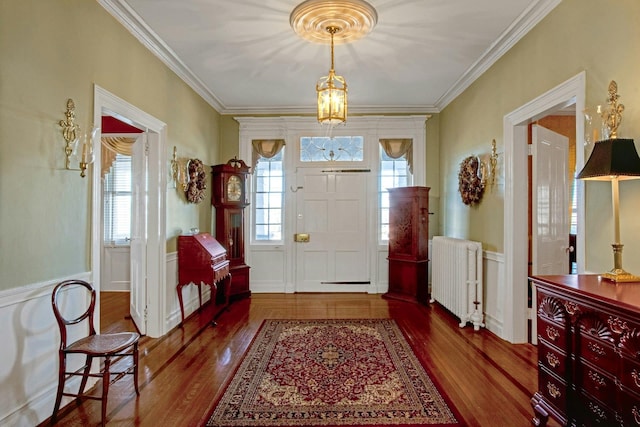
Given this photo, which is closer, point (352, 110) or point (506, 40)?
point (506, 40)

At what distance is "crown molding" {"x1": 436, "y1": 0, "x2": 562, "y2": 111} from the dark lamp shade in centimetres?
153

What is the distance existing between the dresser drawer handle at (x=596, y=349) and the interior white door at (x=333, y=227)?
4.03 metres

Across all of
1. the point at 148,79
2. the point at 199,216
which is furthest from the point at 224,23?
the point at 199,216

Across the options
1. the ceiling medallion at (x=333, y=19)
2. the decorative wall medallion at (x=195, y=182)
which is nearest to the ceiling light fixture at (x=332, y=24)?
the ceiling medallion at (x=333, y=19)

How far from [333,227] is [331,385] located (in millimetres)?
3215

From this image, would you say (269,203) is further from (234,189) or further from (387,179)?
(387,179)

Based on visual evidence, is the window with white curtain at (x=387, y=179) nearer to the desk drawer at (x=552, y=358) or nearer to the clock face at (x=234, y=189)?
the clock face at (x=234, y=189)

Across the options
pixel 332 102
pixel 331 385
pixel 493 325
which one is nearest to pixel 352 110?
pixel 332 102

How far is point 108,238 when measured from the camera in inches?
227

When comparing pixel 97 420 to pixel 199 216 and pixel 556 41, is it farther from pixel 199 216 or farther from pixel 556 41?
pixel 556 41

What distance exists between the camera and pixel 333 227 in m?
5.70

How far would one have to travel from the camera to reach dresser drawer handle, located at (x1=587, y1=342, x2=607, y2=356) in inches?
64.2

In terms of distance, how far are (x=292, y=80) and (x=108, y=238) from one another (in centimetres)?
392

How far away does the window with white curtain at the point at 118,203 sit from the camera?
5.74 metres
